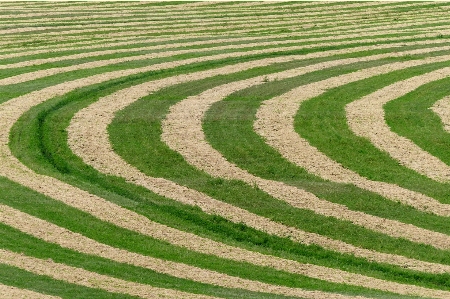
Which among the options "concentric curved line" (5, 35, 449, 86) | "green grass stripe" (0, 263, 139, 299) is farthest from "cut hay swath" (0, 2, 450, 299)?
"concentric curved line" (5, 35, 449, 86)

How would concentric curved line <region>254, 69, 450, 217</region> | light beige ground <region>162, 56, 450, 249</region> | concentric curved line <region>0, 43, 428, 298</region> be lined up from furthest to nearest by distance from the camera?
concentric curved line <region>254, 69, 450, 217</region> → light beige ground <region>162, 56, 450, 249</region> → concentric curved line <region>0, 43, 428, 298</region>

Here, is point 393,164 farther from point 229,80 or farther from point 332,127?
point 229,80

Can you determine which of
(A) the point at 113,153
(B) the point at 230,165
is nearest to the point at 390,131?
(B) the point at 230,165

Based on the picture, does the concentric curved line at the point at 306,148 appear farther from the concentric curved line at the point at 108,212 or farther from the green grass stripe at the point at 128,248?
the concentric curved line at the point at 108,212

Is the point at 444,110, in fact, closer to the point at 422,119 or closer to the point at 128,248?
the point at 422,119

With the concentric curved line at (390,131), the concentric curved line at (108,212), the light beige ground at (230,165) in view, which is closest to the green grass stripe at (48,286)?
the concentric curved line at (108,212)

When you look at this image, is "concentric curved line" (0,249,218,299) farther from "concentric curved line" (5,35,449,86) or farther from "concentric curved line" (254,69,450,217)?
"concentric curved line" (5,35,449,86)
